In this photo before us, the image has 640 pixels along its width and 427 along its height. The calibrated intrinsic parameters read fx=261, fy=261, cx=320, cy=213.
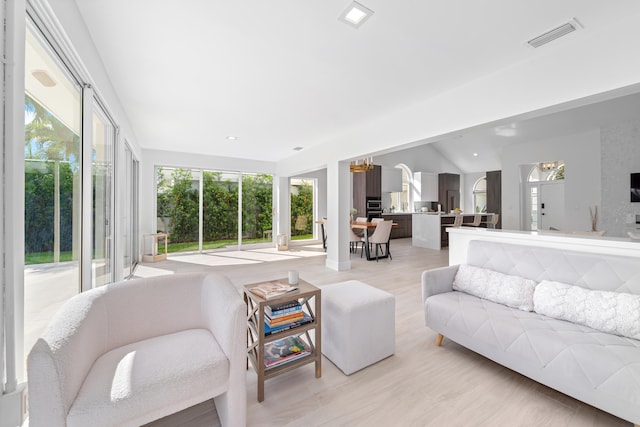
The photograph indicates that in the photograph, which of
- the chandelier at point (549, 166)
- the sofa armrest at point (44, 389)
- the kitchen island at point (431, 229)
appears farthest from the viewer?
the kitchen island at point (431, 229)

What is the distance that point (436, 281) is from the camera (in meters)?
2.41

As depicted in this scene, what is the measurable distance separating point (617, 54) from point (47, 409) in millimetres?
3922

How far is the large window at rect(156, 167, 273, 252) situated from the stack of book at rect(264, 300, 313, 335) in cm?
577

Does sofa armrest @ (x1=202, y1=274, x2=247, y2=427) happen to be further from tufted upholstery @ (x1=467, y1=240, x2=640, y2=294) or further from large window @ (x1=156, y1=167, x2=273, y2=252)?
large window @ (x1=156, y1=167, x2=273, y2=252)

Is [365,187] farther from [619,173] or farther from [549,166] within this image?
[619,173]

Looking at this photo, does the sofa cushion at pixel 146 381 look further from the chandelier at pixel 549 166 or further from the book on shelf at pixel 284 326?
the chandelier at pixel 549 166

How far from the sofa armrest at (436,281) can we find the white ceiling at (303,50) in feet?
6.55

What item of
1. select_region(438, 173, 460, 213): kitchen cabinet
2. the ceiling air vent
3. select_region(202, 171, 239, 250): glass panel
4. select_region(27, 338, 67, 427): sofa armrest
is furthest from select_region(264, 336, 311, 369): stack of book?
select_region(438, 173, 460, 213): kitchen cabinet

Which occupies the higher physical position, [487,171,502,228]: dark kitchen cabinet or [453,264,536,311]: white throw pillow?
[487,171,502,228]: dark kitchen cabinet

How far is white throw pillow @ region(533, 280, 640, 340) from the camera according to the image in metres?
1.58

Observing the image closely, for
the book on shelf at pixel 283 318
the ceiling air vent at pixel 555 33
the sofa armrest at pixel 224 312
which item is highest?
the ceiling air vent at pixel 555 33

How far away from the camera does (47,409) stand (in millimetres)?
940

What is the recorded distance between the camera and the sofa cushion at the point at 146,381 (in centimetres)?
108

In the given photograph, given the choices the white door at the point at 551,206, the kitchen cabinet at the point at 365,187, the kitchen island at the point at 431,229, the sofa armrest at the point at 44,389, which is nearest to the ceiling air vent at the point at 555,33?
the sofa armrest at the point at 44,389
